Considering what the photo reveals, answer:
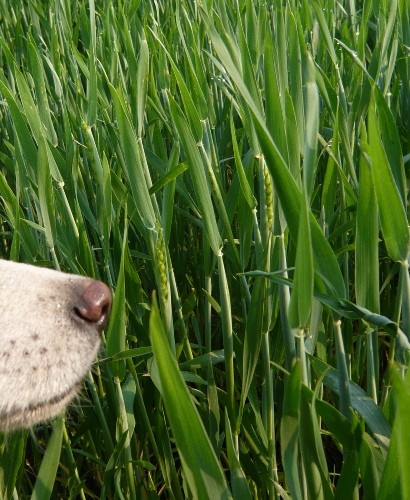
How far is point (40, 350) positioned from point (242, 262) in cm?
27

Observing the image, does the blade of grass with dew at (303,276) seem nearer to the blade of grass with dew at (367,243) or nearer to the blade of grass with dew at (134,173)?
the blade of grass with dew at (367,243)

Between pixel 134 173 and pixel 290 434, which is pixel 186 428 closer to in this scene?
pixel 290 434

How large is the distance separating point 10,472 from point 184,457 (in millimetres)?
414

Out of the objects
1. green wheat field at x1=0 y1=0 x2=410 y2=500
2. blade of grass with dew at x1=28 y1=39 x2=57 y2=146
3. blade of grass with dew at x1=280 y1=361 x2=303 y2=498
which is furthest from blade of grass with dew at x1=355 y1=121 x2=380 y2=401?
blade of grass with dew at x1=28 y1=39 x2=57 y2=146

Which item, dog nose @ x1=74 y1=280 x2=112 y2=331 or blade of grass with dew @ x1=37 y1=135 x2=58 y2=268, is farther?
blade of grass with dew @ x1=37 y1=135 x2=58 y2=268

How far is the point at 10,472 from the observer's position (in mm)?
892

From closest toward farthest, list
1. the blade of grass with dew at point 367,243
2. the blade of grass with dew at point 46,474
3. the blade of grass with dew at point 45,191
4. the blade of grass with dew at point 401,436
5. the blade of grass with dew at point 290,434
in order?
the blade of grass with dew at point 401,436 → the blade of grass with dew at point 290,434 → the blade of grass with dew at point 367,243 → the blade of grass with dew at point 46,474 → the blade of grass with dew at point 45,191

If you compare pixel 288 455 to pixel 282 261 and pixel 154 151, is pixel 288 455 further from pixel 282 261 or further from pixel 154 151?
pixel 154 151

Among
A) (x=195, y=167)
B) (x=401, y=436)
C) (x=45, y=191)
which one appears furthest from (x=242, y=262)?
(x=401, y=436)

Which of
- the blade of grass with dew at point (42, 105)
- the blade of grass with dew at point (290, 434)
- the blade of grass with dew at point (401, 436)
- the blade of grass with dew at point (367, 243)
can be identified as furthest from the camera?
the blade of grass with dew at point (42, 105)

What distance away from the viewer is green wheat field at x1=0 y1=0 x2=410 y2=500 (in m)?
0.64

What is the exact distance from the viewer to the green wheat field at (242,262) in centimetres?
64

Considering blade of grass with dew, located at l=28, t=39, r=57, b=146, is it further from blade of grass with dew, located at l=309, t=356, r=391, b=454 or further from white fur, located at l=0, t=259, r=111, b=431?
blade of grass with dew, located at l=309, t=356, r=391, b=454

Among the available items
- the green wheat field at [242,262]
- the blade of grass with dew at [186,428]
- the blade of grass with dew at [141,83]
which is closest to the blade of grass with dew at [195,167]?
the green wheat field at [242,262]
